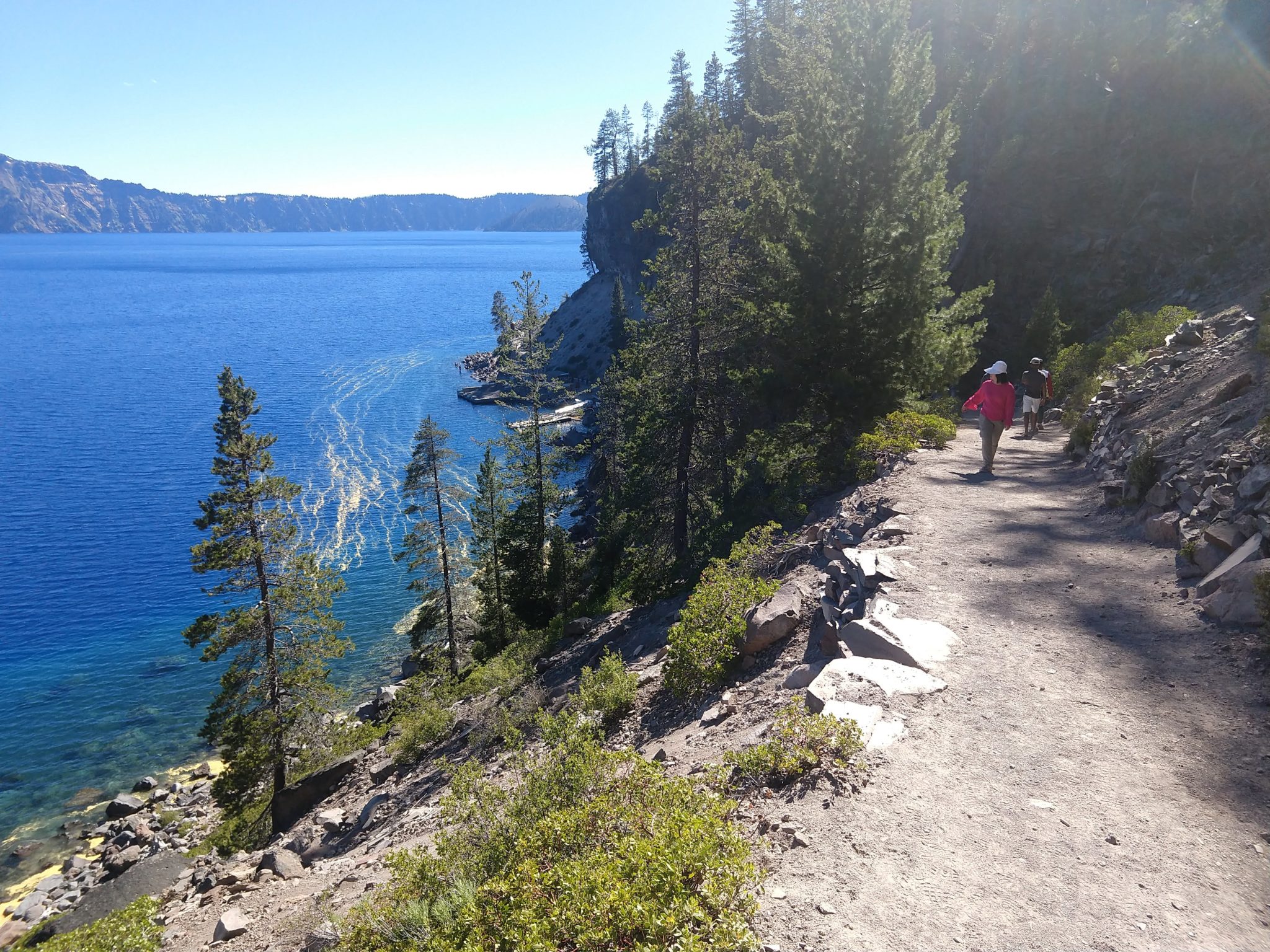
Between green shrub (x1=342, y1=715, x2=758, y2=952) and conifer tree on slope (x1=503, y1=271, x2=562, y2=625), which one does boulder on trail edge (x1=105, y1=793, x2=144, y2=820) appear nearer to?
conifer tree on slope (x1=503, y1=271, x2=562, y2=625)

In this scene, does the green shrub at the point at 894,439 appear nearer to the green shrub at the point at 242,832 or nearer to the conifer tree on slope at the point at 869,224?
the conifer tree on slope at the point at 869,224

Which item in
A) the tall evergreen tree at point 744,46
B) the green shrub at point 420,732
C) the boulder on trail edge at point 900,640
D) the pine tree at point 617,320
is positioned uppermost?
the tall evergreen tree at point 744,46

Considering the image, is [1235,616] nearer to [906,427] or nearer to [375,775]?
[906,427]

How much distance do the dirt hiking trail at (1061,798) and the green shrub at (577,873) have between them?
1.85 feet

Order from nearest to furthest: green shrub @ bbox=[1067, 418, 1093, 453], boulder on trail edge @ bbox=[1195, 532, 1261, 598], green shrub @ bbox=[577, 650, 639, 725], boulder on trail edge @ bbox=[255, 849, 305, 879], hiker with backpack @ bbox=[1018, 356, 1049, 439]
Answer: boulder on trail edge @ bbox=[1195, 532, 1261, 598] → green shrub @ bbox=[577, 650, 639, 725] → boulder on trail edge @ bbox=[255, 849, 305, 879] → green shrub @ bbox=[1067, 418, 1093, 453] → hiker with backpack @ bbox=[1018, 356, 1049, 439]

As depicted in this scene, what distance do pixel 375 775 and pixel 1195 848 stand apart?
18.6 metres

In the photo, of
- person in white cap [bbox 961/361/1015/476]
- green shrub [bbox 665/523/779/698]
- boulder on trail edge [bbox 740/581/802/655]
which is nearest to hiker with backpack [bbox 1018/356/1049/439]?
person in white cap [bbox 961/361/1015/476]

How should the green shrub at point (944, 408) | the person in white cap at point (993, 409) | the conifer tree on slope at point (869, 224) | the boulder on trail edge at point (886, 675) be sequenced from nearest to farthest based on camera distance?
the boulder on trail edge at point (886, 675) < the person in white cap at point (993, 409) < the conifer tree on slope at point (869, 224) < the green shrub at point (944, 408)

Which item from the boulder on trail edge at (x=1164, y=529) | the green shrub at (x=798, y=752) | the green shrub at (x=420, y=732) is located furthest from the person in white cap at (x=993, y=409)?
the green shrub at (x=420, y=732)

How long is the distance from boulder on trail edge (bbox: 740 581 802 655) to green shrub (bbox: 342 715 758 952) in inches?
117

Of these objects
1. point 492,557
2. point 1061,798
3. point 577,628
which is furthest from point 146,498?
point 1061,798

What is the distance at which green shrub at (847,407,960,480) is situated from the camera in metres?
15.2

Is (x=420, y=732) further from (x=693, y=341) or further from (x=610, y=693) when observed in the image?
(x=693, y=341)

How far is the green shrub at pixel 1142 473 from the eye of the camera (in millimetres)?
10648
